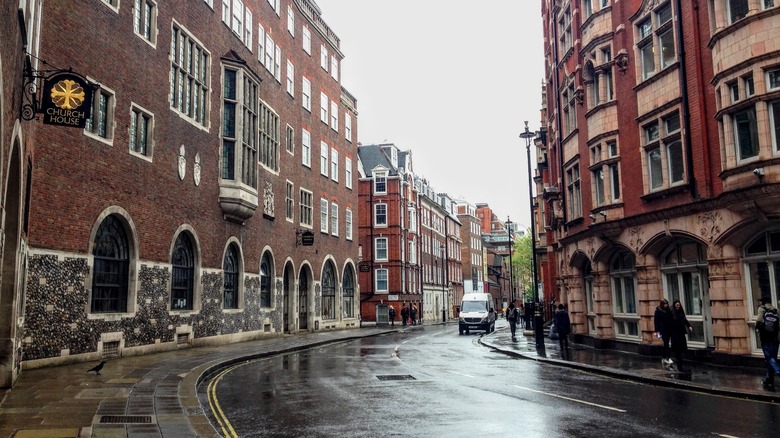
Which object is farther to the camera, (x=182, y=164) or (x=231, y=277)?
(x=231, y=277)

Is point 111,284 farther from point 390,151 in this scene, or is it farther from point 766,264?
point 390,151

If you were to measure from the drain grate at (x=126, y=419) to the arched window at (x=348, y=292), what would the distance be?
36.4 m

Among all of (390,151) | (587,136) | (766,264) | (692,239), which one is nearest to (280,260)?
(587,136)

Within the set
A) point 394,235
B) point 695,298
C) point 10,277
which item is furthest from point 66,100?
point 394,235

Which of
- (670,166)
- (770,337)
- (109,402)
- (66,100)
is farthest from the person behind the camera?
(670,166)

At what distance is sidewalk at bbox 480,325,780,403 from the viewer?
1248 centimetres

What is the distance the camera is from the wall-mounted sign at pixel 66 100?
471 inches

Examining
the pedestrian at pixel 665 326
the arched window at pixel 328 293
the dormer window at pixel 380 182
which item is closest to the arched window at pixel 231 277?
the arched window at pixel 328 293

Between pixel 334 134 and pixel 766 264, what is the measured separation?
1315 inches

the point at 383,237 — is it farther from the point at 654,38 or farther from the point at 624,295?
the point at 654,38

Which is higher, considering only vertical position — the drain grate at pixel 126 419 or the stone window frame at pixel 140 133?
the stone window frame at pixel 140 133

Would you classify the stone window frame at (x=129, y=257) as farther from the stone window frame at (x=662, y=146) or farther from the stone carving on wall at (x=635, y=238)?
the stone window frame at (x=662, y=146)

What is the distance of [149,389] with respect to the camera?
12.5 meters

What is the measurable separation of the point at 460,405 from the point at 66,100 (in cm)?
907
